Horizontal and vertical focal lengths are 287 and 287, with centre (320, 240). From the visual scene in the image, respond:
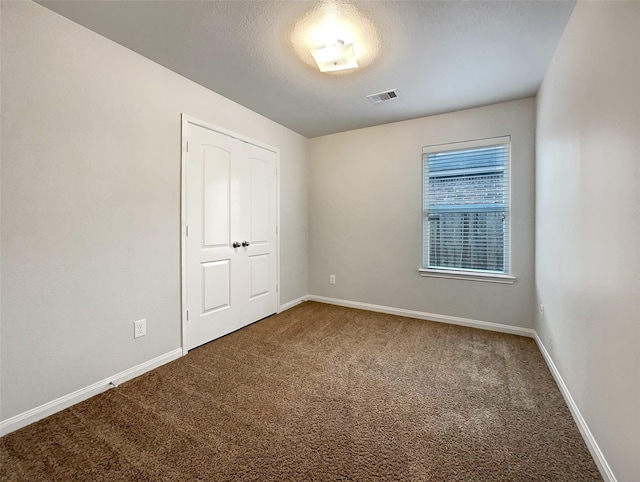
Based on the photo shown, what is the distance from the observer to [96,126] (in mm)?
1985

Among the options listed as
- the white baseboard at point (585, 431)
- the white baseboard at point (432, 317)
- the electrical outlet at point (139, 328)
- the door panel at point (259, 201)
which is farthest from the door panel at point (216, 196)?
the white baseboard at point (585, 431)

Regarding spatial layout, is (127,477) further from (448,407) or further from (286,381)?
(448,407)

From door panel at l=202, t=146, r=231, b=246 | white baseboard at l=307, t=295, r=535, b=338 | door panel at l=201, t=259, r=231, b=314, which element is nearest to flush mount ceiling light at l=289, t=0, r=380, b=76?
door panel at l=202, t=146, r=231, b=246

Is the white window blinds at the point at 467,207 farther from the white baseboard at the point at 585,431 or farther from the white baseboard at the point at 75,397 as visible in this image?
the white baseboard at the point at 75,397

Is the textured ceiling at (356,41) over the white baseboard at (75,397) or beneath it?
over

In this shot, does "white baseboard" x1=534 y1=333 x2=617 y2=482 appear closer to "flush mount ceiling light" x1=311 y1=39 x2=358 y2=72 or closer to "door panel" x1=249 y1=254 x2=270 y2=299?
"flush mount ceiling light" x1=311 y1=39 x2=358 y2=72

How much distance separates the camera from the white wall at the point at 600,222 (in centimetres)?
113

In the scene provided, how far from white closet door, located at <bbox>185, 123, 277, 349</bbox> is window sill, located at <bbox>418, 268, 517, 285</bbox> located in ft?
6.45

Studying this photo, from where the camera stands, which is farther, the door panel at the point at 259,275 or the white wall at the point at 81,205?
the door panel at the point at 259,275

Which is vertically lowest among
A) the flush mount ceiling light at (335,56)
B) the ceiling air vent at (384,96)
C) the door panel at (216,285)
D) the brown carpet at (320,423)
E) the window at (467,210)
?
the brown carpet at (320,423)

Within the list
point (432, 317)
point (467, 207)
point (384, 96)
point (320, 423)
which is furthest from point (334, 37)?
point (432, 317)

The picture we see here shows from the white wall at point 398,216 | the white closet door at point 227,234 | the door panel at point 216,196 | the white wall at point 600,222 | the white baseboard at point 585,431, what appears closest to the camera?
the white wall at point 600,222

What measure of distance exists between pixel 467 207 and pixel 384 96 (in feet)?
5.16

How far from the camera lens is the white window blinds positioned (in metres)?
3.18
